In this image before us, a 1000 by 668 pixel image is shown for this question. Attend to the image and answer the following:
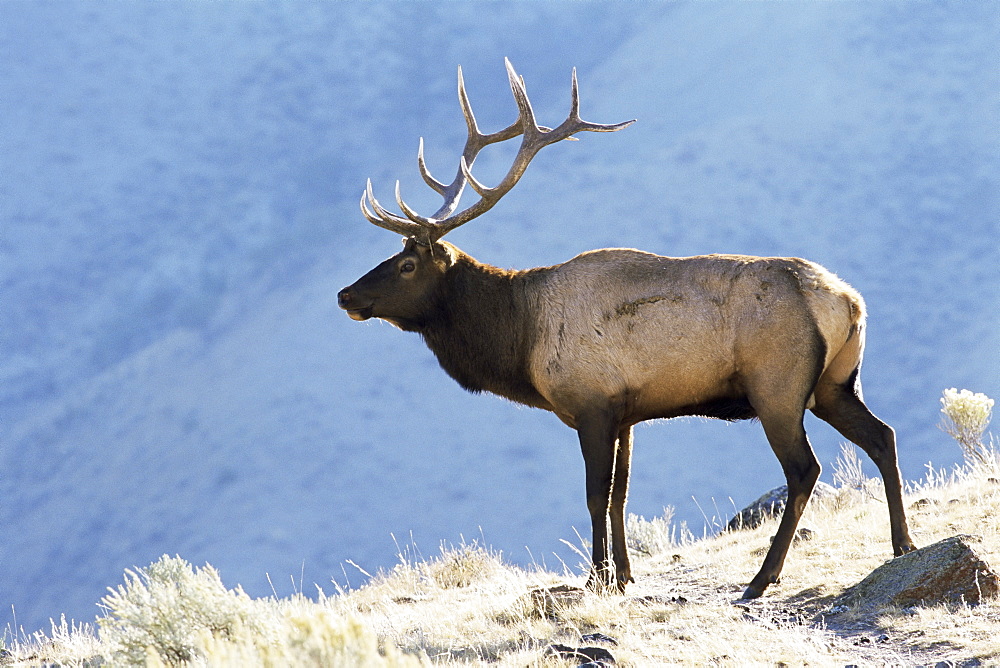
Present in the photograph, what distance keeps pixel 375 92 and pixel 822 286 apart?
39635 millimetres

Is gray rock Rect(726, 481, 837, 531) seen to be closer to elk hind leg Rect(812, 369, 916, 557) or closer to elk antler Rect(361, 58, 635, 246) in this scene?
elk hind leg Rect(812, 369, 916, 557)

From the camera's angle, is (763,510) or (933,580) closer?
(933,580)

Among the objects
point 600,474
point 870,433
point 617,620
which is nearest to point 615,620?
point 617,620

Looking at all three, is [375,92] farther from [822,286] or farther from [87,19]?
[822,286]

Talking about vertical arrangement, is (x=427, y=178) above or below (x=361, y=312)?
above

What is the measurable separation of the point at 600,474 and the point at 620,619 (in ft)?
3.87

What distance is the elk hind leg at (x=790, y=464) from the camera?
21.8 feet

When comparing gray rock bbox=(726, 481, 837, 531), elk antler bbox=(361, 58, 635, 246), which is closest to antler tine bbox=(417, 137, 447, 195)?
elk antler bbox=(361, 58, 635, 246)

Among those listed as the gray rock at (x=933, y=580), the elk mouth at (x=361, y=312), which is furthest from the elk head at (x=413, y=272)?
the gray rock at (x=933, y=580)

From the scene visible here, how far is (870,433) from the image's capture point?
6.95 metres

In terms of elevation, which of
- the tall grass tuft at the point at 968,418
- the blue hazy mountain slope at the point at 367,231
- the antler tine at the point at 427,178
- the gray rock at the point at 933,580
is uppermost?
the blue hazy mountain slope at the point at 367,231

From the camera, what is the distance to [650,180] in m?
39.6

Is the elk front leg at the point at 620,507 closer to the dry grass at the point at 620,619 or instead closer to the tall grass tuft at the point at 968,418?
the dry grass at the point at 620,619

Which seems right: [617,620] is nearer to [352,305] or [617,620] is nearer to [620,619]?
[620,619]
